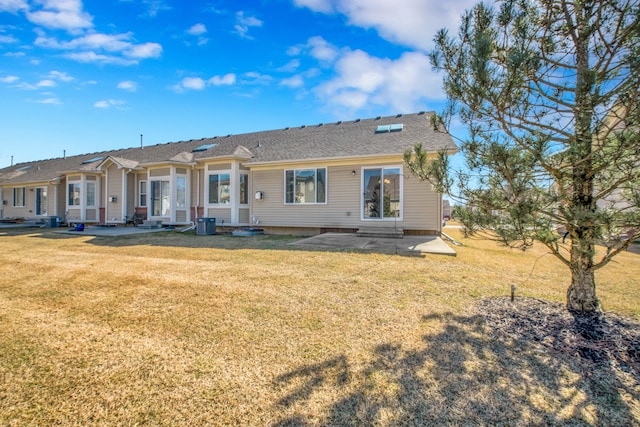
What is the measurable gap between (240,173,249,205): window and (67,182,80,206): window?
39.2ft

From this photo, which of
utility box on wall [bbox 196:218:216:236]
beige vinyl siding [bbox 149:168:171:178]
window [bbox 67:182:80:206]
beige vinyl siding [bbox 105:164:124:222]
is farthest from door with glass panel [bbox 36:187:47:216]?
utility box on wall [bbox 196:218:216:236]

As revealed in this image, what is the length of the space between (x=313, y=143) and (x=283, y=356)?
461 inches

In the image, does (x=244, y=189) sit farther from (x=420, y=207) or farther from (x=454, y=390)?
(x=454, y=390)

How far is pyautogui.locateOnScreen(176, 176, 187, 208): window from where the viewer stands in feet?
48.8

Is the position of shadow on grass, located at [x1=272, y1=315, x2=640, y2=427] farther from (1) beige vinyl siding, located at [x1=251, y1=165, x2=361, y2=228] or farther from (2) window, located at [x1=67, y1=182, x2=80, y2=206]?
(2) window, located at [x1=67, y1=182, x2=80, y2=206]

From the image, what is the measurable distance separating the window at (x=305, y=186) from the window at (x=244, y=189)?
2189 millimetres

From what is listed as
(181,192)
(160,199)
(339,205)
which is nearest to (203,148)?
(181,192)

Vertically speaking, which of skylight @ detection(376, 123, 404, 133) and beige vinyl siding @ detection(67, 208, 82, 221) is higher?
skylight @ detection(376, 123, 404, 133)

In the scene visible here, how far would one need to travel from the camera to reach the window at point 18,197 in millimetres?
22094

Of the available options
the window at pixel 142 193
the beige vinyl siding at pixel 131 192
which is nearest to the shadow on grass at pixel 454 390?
the window at pixel 142 193

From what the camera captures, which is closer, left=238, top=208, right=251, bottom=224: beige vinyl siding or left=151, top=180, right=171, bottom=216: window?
left=238, top=208, right=251, bottom=224: beige vinyl siding

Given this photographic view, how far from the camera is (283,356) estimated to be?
2605 millimetres

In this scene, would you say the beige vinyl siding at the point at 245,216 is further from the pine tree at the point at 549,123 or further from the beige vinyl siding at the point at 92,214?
the pine tree at the point at 549,123

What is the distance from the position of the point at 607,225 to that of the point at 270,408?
10.6ft
